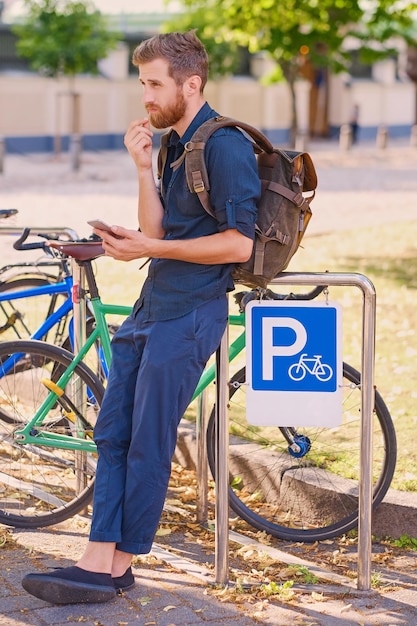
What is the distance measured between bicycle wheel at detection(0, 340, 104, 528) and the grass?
140 centimetres

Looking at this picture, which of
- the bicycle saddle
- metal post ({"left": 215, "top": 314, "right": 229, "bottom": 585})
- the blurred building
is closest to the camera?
metal post ({"left": 215, "top": 314, "right": 229, "bottom": 585})

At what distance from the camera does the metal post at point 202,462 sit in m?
5.11

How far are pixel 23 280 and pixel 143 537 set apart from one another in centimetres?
249

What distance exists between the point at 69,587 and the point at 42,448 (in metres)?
1.11

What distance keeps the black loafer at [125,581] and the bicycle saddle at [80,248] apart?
51.5 inches

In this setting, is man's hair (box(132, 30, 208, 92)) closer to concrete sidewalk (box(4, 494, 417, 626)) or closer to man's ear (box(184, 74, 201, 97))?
man's ear (box(184, 74, 201, 97))

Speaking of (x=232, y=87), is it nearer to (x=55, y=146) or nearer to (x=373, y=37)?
(x=55, y=146)

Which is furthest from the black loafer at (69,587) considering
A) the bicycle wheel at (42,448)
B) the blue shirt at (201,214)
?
the blue shirt at (201,214)

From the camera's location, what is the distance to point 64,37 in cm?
3266

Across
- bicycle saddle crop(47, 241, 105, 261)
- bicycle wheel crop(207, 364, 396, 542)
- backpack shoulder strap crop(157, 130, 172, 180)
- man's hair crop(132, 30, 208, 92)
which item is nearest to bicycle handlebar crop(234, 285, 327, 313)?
bicycle wheel crop(207, 364, 396, 542)

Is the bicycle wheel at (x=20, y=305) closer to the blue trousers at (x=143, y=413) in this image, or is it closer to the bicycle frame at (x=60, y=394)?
the bicycle frame at (x=60, y=394)

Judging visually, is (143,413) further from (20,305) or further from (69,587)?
(20,305)

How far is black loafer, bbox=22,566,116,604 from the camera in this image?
164 inches

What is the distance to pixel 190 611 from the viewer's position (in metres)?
4.16
